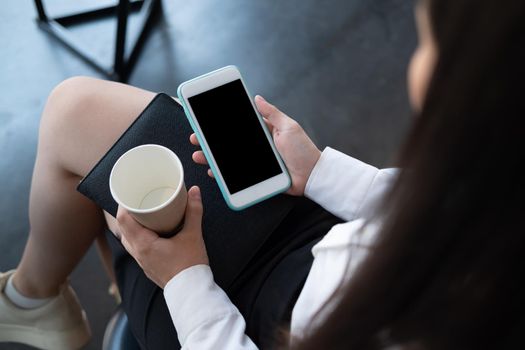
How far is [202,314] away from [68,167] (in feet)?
1.20

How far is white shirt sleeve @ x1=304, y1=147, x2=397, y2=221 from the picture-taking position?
2.65 feet

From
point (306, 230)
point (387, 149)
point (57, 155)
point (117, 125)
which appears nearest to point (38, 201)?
point (57, 155)

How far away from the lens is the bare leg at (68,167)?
2.90 ft

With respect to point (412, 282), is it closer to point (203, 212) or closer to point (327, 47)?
point (203, 212)

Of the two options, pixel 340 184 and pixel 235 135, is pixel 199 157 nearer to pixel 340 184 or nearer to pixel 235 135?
pixel 235 135

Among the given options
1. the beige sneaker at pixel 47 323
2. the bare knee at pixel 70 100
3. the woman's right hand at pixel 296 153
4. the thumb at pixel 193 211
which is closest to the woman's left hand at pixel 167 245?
the thumb at pixel 193 211

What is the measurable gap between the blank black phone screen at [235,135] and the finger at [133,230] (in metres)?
0.14

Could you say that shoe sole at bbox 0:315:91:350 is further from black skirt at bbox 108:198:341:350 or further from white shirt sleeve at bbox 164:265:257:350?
white shirt sleeve at bbox 164:265:257:350

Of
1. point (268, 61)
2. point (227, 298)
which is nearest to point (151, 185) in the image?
point (227, 298)

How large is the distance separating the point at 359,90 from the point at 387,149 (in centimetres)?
19

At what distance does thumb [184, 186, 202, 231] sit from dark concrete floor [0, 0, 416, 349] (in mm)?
759

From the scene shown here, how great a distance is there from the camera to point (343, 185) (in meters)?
0.81

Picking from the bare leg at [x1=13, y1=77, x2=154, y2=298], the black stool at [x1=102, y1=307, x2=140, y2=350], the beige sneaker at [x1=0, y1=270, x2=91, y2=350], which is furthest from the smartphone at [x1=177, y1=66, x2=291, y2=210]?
the beige sneaker at [x1=0, y1=270, x2=91, y2=350]

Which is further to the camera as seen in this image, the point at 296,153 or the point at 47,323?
the point at 47,323
